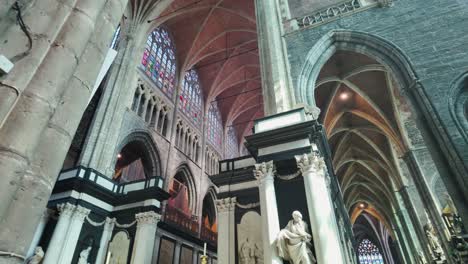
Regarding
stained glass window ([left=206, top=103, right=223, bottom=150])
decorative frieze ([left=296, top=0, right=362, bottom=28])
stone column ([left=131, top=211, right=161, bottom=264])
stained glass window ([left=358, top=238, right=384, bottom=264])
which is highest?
stained glass window ([left=206, top=103, right=223, bottom=150])

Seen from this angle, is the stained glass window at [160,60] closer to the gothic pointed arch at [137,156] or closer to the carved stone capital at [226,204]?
the gothic pointed arch at [137,156]

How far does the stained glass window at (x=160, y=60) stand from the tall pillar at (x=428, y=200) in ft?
46.8

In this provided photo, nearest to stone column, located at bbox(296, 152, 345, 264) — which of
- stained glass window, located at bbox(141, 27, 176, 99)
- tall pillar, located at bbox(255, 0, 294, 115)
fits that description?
tall pillar, located at bbox(255, 0, 294, 115)

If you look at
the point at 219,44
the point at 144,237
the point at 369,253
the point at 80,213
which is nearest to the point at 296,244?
the point at 144,237

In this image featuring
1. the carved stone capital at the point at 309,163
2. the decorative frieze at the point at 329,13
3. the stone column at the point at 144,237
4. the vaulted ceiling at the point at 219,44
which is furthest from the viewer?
the vaulted ceiling at the point at 219,44

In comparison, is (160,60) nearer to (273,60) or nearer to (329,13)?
(273,60)

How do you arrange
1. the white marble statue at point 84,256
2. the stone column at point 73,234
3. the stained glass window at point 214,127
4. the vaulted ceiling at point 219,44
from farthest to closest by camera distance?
the stained glass window at point 214,127
the vaulted ceiling at point 219,44
the white marble statue at point 84,256
the stone column at point 73,234

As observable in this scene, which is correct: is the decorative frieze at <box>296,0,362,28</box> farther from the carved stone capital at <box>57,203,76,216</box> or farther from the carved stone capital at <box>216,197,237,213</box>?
the carved stone capital at <box>57,203,76,216</box>

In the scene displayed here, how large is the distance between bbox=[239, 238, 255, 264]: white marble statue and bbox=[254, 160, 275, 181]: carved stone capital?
2423 millimetres

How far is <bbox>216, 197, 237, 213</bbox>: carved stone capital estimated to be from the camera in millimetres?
8516

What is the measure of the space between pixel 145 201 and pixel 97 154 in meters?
3.03

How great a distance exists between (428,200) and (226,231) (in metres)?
8.22

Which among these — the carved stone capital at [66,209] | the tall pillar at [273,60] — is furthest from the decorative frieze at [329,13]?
the carved stone capital at [66,209]

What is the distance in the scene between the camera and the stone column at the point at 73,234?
873 cm
